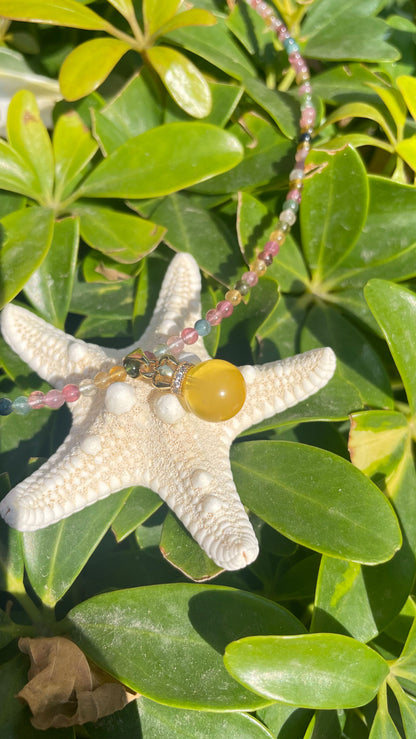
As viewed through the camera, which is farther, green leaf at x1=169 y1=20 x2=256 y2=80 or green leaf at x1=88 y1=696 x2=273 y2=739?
green leaf at x1=169 y1=20 x2=256 y2=80

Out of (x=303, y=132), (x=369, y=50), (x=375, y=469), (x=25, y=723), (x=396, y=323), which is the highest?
(x=369, y=50)

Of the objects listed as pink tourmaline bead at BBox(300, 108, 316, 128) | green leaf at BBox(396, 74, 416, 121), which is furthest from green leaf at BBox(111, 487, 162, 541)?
green leaf at BBox(396, 74, 416, 121)

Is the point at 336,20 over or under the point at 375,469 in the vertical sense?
over

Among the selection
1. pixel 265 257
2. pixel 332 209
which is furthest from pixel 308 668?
pixel 332 209

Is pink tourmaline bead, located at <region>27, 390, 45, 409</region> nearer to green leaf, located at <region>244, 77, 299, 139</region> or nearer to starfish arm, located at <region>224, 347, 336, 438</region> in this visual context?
starfish arm, located at <region>224, 347, 336, 438</region>

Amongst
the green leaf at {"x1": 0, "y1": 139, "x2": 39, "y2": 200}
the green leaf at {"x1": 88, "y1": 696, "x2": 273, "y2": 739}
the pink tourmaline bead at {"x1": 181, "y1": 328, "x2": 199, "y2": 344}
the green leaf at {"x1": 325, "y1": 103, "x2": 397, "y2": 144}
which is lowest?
the green leaf at {"x1": 88, "y1": 696, "x2": 273, "y2": 739}

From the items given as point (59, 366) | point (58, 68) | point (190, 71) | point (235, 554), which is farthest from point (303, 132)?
point (235, 554)

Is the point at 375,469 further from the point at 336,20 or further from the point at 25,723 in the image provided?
the point at 336,20
